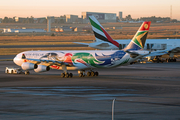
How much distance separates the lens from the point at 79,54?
45.3 metres

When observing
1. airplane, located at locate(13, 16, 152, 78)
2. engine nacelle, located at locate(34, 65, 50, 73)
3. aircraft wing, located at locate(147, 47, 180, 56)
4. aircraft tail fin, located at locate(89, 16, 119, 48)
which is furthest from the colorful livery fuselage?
aircraft wing, located at locate(147, 47, 180, 56)

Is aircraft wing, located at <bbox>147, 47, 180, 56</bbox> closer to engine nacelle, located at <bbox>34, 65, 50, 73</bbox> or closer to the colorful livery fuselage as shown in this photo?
the colorful livery fuselage

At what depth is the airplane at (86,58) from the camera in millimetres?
43781

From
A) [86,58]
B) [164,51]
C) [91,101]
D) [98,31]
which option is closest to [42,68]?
[86,58]

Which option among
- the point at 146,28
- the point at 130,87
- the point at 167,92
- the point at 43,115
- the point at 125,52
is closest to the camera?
the point at 43,115

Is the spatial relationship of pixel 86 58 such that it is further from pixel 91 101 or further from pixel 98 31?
pixel 91 101

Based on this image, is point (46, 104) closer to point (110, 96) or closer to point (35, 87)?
point (110, 96)

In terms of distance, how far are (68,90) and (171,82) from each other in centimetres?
1233

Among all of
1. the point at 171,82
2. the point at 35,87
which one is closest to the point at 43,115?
the point at 35,87

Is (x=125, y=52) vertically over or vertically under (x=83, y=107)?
over

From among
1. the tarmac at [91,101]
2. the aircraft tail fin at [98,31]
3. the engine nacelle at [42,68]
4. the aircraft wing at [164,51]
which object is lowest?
the tarmac at [91,101]

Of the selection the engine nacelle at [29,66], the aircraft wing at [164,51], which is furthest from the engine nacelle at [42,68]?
the aircraft wing at [164,51]

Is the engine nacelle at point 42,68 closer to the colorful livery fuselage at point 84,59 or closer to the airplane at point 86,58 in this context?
the airplane at point 86,58

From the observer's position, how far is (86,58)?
147 feet
